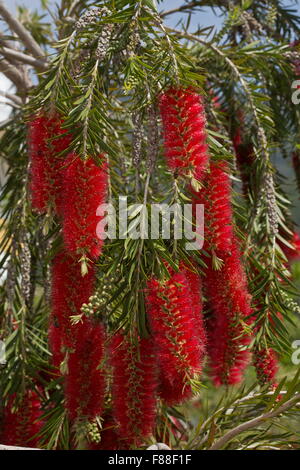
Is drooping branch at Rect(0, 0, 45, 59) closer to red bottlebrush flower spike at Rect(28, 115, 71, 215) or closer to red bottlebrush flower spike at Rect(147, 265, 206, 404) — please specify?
red bottlebrush flower spike at Rect(28, 115, 71, 215)

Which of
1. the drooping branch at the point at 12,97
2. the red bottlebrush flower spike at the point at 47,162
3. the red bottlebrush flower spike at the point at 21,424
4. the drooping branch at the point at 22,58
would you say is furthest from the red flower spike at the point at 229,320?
the drooping branch at the point at 12,97

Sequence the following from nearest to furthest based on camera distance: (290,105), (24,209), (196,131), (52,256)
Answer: (196,131), (52,256), (24,209), (290,105)

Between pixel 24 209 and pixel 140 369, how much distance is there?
431 mm

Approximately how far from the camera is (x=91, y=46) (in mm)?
828

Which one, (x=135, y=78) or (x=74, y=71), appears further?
(x=74, y=71)

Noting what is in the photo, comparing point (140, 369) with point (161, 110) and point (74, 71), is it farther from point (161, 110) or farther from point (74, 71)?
point (74, 71)

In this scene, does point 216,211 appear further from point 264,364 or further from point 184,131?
point 264,364

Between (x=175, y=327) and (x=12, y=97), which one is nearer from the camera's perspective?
(x=175, y=327)

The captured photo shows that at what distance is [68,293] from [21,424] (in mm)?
424

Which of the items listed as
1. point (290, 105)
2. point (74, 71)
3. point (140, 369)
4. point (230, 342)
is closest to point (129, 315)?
point (140, 369)

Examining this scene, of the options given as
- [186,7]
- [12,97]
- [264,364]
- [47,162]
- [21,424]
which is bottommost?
[21,424]

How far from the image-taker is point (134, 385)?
657 millimetres

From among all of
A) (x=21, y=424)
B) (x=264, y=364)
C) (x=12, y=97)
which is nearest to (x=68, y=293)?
(x=264, y=364)

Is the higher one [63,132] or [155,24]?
[155,24]
